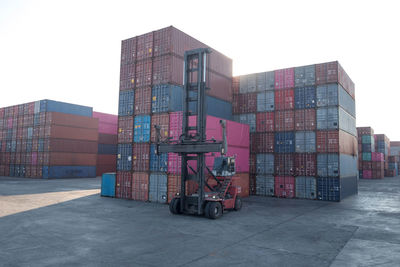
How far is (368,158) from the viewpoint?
54875 mm

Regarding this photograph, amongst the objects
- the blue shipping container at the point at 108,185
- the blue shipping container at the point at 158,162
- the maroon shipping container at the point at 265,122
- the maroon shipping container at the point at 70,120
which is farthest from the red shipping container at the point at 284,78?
the maroon shipping container at the point at 70,120

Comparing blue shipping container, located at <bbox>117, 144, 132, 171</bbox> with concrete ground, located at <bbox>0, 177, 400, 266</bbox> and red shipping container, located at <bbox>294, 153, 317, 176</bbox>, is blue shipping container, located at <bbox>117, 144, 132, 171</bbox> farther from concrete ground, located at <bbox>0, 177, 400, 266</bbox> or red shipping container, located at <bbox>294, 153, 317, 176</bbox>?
red shipping container, located at <bbox>294, 153, 317, 176</bbox>

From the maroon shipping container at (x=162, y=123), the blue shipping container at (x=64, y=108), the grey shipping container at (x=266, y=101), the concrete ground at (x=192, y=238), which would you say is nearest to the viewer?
the concrete ground at (x=192, y=238)

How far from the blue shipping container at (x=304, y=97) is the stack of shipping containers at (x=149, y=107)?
7.12m

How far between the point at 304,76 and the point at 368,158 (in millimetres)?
40925

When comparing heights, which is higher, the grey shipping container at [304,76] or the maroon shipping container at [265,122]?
the grey shipping container at [304,76]

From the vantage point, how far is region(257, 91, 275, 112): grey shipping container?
24156 mm

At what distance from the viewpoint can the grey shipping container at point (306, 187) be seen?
21484 millimetres

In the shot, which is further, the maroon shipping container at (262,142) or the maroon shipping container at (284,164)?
the maroon shipping container at (262,142)

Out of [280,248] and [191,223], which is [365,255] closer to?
[280,248]

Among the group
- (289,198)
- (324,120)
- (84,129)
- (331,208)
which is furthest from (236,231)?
(84,129)

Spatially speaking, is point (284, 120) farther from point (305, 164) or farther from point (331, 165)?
point (331, 165)

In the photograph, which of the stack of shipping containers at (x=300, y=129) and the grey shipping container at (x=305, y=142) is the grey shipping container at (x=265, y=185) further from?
the grey shipping container at (x=305, y=142)

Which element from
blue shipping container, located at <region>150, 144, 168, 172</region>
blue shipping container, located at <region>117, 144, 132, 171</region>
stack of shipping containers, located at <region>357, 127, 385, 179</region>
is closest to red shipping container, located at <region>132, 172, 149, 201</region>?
blue shipping container, located at <region>150, 144, 168, 172</region>
